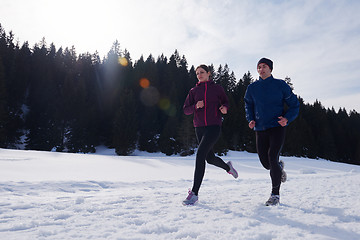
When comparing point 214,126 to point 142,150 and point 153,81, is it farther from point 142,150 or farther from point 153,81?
point 153,81

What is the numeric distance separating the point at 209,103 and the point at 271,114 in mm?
939

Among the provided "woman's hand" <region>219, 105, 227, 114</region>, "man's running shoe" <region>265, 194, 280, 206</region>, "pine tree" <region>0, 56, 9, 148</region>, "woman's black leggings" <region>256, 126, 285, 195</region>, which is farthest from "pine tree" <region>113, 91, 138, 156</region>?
"man's running shoe" <region>265, 194, 280, 206</region>

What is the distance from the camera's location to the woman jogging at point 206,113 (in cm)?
339

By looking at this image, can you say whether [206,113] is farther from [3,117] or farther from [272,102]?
[3,117]

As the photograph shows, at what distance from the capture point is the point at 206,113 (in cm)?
351

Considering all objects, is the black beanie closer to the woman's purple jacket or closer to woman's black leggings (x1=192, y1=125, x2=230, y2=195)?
the woman's purple jacket

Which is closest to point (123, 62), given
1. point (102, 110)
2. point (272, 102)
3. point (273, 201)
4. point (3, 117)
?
point (102, 110)

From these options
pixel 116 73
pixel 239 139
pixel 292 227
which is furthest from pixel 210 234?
pixel 116 73

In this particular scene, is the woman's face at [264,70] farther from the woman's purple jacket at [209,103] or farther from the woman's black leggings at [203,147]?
the woman's black leggings at [203,147]

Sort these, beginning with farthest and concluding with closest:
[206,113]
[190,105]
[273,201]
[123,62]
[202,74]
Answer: [123,62]
[190,105]
[202,74]
[206,113]
[273,201]

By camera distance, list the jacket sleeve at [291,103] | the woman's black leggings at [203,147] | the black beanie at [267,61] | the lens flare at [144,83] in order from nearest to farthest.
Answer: the jacket sleeve at [291,103]
the woman's black leggings at [203,147]
the black beanie at [267,61]
the lens flare at [144,83]

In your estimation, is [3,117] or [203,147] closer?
[203,147]

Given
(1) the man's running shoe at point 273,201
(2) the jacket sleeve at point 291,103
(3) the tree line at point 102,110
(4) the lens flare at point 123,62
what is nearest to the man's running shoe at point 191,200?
(1) the man's running shoe at point 273,201

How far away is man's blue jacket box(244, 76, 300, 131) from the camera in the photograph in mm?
3221
